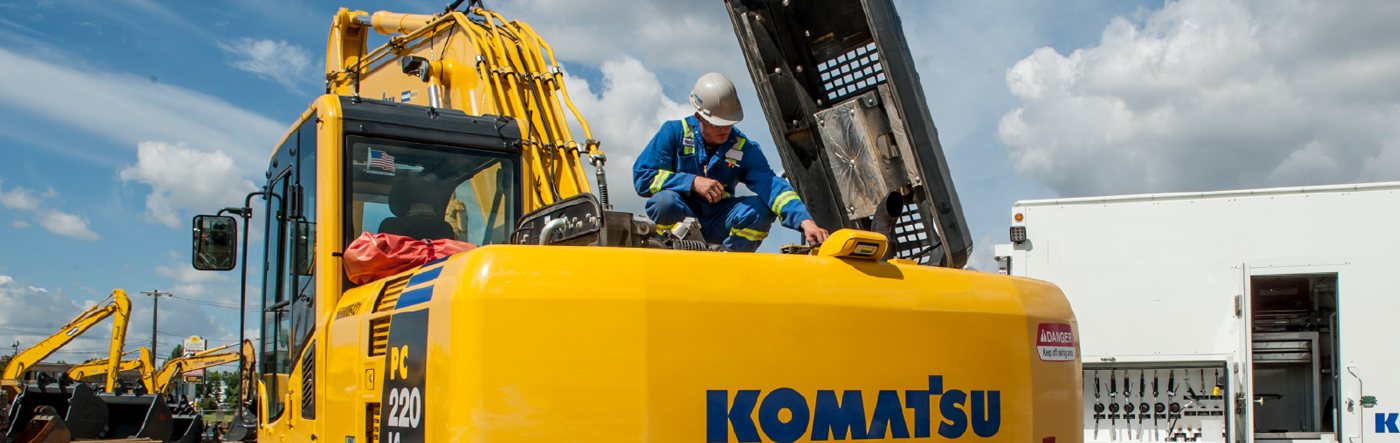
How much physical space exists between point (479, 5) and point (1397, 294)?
21.0ft

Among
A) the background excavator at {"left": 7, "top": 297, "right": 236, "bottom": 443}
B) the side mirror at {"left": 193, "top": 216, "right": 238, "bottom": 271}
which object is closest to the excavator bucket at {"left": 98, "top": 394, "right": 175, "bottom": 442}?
the background excavator at {"left": 7, "top": 297, "right": 236, "bottom": 443}

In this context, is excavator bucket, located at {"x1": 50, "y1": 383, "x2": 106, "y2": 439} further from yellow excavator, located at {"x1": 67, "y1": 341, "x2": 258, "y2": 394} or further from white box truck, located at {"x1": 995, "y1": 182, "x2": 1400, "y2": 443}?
white box truck, located at {"x1": 995, "y1": 182, "x2": 1400, "y2": 443}

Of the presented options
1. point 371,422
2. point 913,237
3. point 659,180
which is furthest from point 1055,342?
point 371,422

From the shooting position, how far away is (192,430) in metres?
15.4

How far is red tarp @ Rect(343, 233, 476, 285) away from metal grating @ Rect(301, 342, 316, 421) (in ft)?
1.13


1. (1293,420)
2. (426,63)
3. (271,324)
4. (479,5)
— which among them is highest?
(479,5)

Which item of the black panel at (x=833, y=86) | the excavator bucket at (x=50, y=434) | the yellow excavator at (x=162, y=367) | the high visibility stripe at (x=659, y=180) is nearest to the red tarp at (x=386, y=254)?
the high visibility stripe at (x=659, y=180)

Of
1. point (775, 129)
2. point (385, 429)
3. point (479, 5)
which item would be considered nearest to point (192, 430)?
point (479, 5)

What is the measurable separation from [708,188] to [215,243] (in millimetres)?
2057

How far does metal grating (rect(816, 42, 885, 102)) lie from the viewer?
4652mm

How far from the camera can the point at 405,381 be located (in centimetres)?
243

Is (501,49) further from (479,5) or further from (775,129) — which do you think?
(775,129)

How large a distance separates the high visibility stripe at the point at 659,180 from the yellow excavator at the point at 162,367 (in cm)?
2187

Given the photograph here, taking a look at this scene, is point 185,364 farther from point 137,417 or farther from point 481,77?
point 481,77
